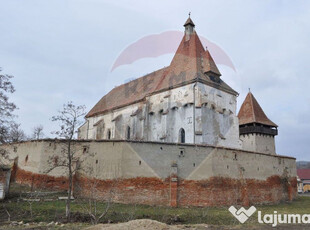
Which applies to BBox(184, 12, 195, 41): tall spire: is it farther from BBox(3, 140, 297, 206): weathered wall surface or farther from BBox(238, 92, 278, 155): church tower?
BBox(3, 140, 297, 206): weathered wall surface

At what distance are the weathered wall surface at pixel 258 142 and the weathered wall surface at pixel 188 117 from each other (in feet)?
23.0

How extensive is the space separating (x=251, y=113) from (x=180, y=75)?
1257 cm

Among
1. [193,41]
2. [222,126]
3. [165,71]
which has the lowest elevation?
[222,126]

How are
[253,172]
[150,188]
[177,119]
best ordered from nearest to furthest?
[150,188] < [253,172] < [177,119]

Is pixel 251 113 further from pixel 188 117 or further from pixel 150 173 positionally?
pixel 150 173

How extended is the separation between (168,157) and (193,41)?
16.1 metres

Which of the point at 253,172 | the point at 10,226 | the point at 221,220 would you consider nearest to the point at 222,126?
the point at 253,172

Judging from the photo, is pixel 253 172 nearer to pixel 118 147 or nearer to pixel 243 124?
pixel 118 147

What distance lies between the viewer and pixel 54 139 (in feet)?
63.2

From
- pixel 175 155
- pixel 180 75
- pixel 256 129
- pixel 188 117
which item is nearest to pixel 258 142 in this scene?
pixel 256 129

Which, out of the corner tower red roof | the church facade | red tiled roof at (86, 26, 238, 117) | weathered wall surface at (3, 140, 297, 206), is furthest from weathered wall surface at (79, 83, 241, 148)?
the corner tower red roof

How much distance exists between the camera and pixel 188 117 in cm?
2577

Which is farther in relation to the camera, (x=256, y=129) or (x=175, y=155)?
(x=256, y=129)

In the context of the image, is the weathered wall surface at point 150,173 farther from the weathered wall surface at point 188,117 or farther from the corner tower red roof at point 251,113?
the corner tower red roof at point 251,113
